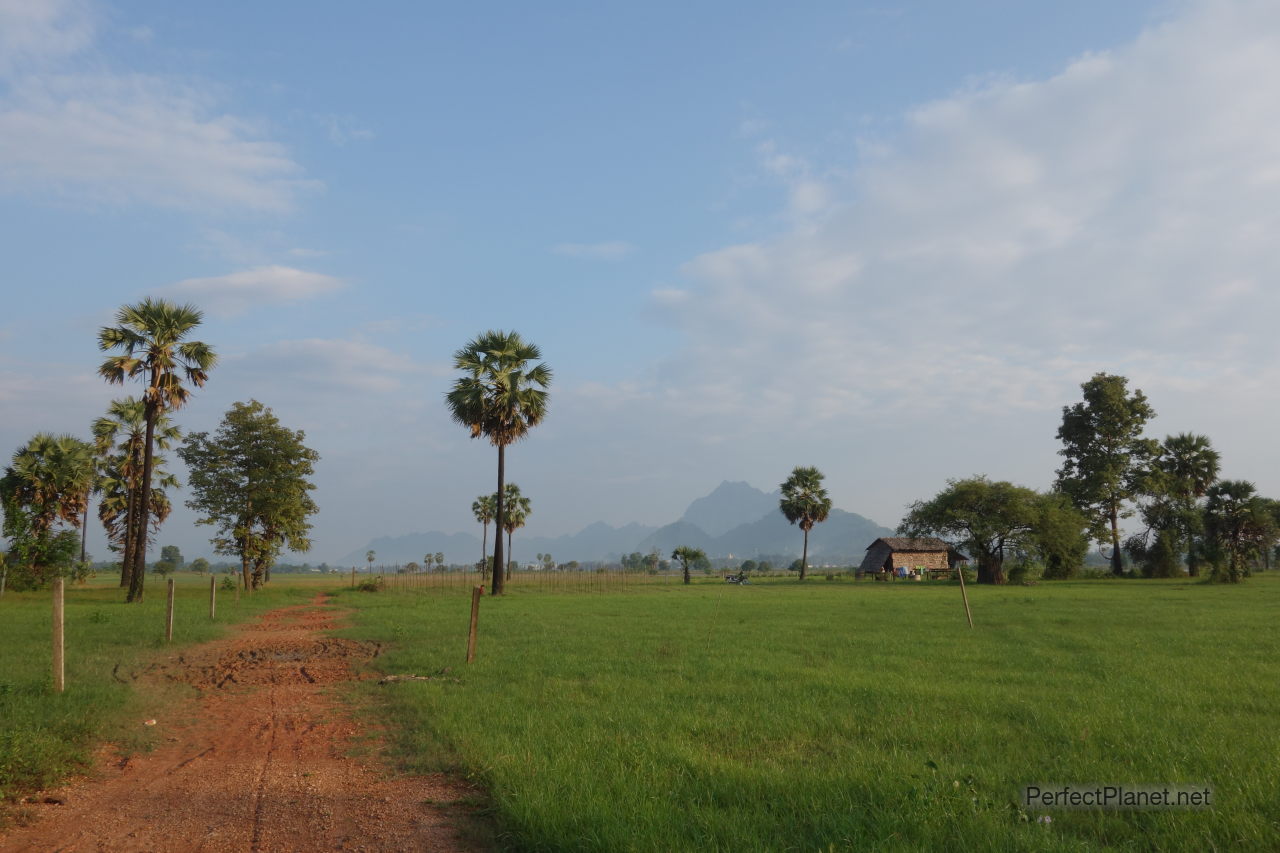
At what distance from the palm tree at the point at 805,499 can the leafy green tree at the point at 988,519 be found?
19.1m

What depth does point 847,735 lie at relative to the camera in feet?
29.1

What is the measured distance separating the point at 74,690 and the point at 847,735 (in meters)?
11.7

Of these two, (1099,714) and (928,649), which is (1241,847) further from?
(928,649)

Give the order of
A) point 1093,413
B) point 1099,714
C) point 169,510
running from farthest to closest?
point 1093,413
point 169,510
point 1099,714

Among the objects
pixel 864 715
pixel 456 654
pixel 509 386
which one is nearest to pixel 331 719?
pixel 456 654

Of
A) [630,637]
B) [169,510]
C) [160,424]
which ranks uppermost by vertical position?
[160,424]

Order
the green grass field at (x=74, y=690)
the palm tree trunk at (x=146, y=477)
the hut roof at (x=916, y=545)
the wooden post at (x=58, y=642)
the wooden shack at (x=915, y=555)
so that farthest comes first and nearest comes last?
the hut roof at (x=916, y=545) → the wooden shack at (x=915, y=555) → the palm tree trunk at (x=146, y=477) → the wooden post at (x=58, y=642) → the green grass field at (x=74, y=690)

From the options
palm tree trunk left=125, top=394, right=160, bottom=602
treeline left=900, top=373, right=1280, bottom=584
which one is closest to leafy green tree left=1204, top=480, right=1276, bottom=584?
treeline left=900, top=373, right=1280, bottom=584

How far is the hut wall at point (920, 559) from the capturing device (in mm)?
80625

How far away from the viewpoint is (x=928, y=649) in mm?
16797

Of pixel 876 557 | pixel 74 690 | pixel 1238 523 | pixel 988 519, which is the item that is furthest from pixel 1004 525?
pixel 74 690

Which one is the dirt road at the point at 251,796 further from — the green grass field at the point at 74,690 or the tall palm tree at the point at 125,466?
the tall palm tree at the point at 125,466

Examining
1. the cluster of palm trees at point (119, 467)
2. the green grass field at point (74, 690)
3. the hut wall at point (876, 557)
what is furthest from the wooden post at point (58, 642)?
the hut wall at point (876, 557)

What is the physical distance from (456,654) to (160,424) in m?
46.4
